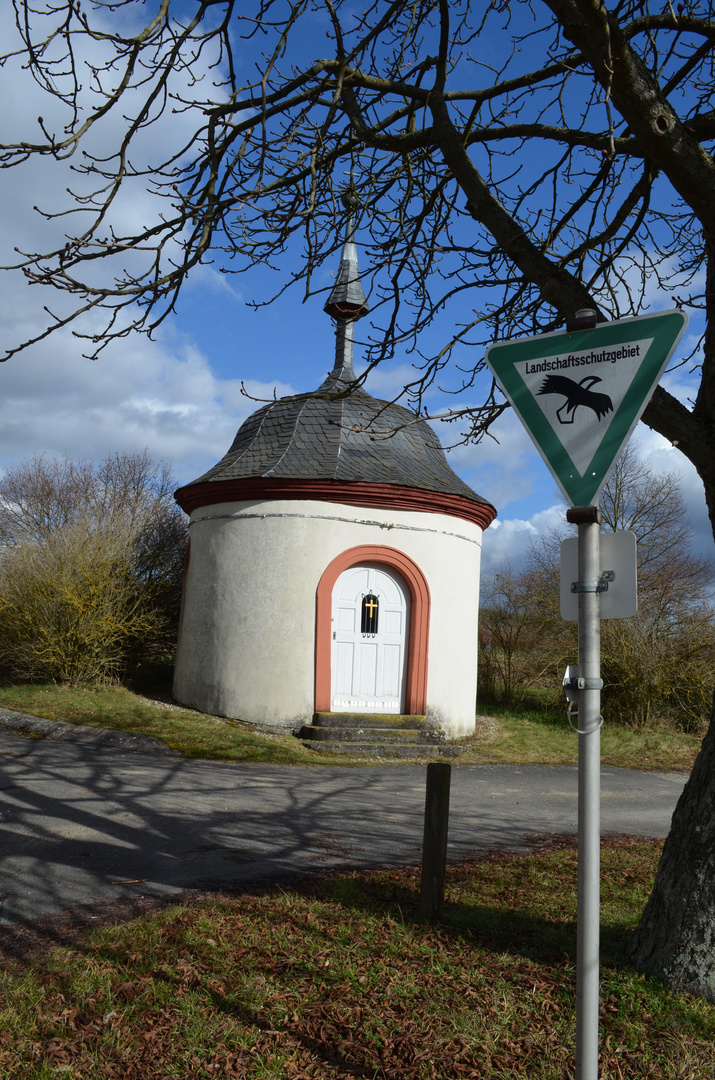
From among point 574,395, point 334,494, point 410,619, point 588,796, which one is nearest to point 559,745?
point 410,619

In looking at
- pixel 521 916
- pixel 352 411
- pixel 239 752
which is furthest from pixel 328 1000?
pixel 352 411

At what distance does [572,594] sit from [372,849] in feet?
14.4

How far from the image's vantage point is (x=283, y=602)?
43.5ft

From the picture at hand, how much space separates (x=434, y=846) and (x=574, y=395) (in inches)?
115

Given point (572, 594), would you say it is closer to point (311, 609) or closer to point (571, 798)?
point (571, 798)

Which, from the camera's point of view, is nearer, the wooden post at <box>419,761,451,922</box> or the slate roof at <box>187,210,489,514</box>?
the wooden post at <box>419,761,451,922</box>

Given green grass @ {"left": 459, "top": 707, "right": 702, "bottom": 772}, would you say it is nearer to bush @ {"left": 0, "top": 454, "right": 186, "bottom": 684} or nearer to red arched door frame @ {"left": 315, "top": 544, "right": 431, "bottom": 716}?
red arched door frame @ {"left": 315, "top": 544, "right": 431, "bottom": 716}

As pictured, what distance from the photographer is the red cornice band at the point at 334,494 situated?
13477mm

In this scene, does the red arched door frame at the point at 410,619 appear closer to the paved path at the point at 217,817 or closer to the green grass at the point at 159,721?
the green grass at the point at 159,721

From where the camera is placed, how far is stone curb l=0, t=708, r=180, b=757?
10742 mm

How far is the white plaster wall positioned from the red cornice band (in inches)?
5.0

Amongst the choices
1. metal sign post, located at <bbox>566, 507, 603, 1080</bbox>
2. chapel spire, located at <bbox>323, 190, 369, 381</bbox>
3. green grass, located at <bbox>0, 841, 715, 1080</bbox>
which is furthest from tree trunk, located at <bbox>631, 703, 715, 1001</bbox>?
chapel spire, located at <bbox>323, 190, 369, 381</bbox>

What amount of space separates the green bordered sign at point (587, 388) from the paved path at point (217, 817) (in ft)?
12.7

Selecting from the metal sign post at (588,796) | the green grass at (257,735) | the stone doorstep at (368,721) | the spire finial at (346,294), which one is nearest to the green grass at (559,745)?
the green grass at (257,735)
